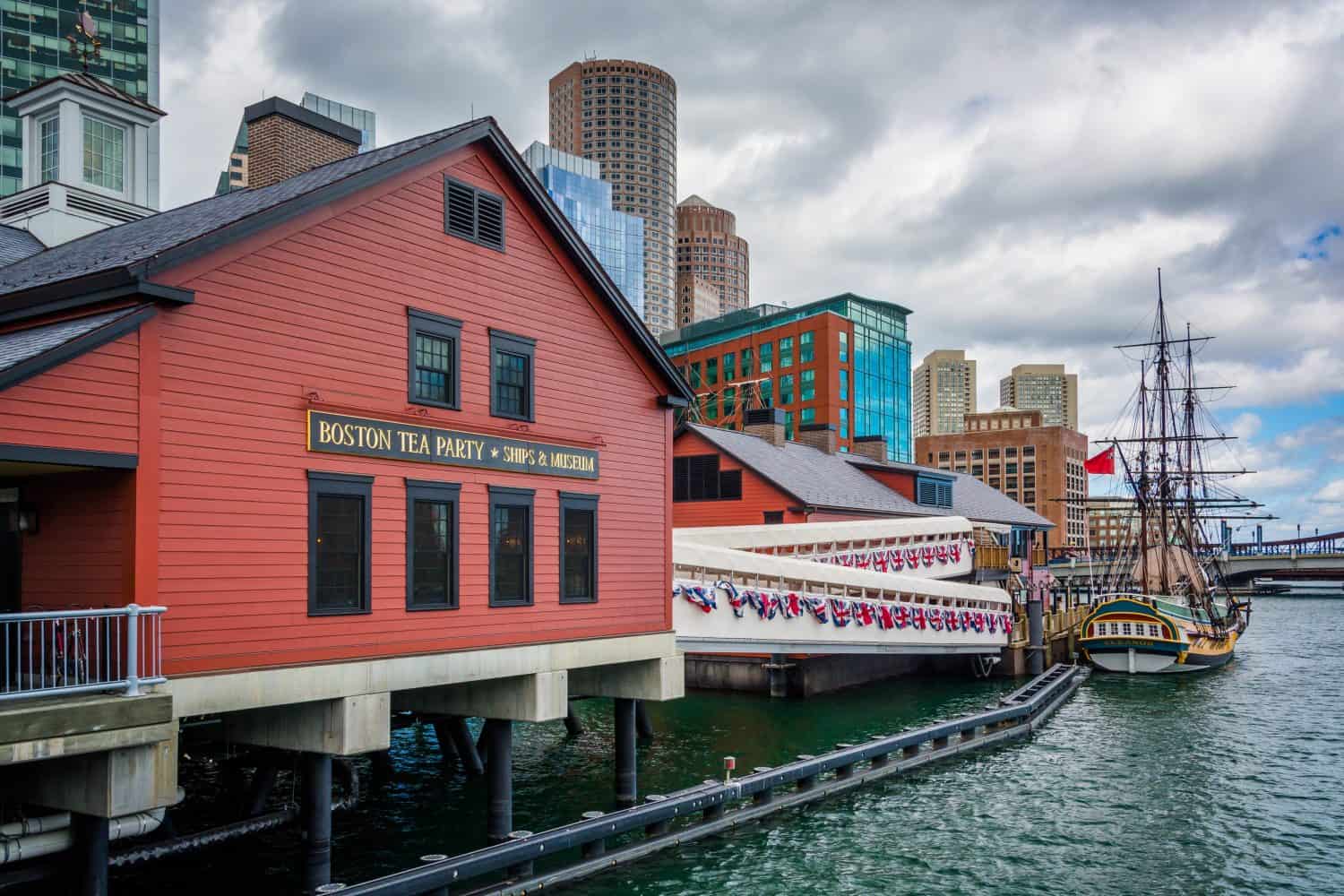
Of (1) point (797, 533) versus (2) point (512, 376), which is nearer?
(2) point (512, 376)

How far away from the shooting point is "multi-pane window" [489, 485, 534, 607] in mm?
18703

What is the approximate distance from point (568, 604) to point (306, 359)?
6877mm

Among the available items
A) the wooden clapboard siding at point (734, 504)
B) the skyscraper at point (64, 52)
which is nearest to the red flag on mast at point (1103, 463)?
the wooden clapboard siding at point (734, 504)

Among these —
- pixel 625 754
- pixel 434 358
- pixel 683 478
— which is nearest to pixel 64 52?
pixel 683 478

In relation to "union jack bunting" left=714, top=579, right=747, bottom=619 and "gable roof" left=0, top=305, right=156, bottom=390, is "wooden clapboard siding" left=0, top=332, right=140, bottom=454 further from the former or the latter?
"union jack bunting" left=714, top=579, right=747, bottom=619

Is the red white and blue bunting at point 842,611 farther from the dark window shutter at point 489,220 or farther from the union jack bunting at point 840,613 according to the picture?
the dark window shutter at point 489,220

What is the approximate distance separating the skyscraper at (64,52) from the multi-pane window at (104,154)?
238 ft

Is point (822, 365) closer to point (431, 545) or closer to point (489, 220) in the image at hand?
point (489, 220)

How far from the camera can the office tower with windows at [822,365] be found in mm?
122000

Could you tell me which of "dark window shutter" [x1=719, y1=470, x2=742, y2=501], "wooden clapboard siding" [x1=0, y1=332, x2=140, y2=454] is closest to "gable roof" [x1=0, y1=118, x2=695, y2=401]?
"wooden clapboard siding" [x1=0, y1=332, x2=140, y2=454]

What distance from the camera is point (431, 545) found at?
17.6 m

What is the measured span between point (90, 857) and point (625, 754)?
11.1 metres

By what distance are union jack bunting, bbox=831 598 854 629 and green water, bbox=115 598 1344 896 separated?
3257 millimetres

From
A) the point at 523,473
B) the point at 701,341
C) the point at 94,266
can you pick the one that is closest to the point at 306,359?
the point at 94,266
